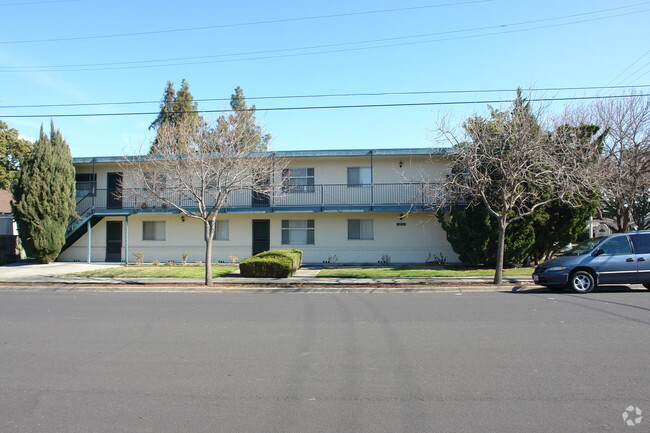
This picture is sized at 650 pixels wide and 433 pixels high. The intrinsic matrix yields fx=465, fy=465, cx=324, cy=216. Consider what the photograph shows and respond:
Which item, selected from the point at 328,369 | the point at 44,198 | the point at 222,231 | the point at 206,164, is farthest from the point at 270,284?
the point at 44,198

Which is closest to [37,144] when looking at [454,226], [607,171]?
[454,226]

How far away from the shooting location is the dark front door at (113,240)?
25812mm

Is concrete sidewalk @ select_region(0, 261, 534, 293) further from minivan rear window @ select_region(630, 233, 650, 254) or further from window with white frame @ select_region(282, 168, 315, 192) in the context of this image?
window with white frame @ select_region(282, 168, 315, 192)

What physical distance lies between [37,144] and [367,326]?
821 inches

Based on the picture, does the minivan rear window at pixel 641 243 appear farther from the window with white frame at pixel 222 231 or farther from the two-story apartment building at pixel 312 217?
the window with white frame at pixel 222 231

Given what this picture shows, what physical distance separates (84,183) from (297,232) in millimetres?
12384

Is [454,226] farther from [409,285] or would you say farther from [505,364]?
[505,364]

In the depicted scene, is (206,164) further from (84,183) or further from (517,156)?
(84,183)

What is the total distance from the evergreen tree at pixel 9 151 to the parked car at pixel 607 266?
108 feet

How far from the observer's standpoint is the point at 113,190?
25266 mm

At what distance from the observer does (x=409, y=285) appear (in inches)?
610

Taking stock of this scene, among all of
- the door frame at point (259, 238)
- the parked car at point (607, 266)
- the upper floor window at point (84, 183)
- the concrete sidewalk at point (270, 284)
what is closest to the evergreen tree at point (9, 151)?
the upper floor window at point (84, 183)

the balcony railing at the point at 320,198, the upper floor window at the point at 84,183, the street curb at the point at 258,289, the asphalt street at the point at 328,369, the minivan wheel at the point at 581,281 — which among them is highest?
the upper floor window at the point at 84,183

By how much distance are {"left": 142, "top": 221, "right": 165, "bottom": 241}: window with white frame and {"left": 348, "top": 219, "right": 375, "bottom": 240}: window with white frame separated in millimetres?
10240
